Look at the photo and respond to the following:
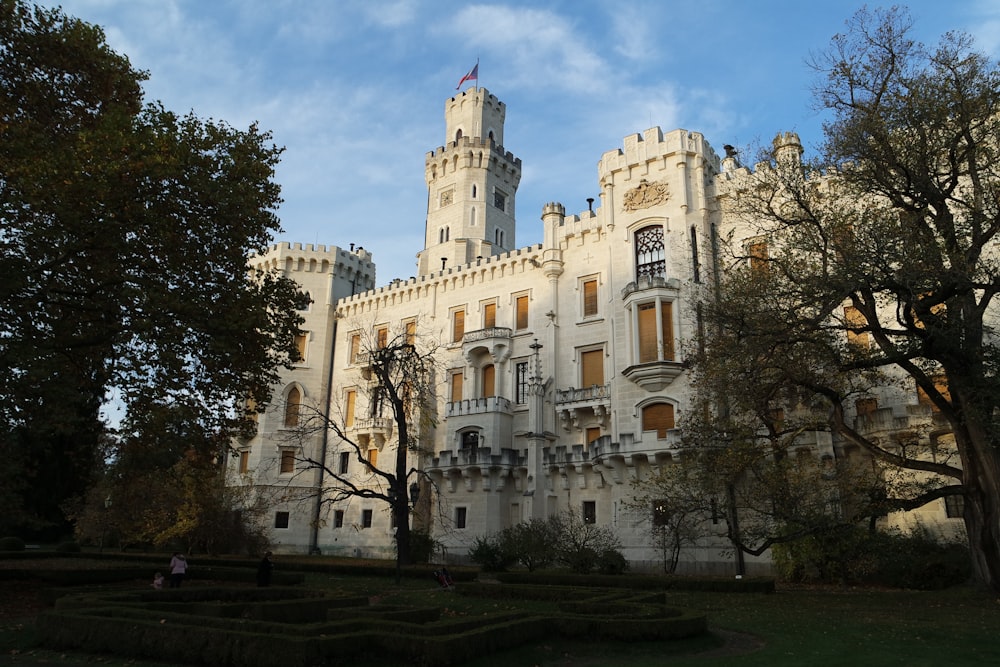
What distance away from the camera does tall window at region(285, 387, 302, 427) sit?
4938 cm

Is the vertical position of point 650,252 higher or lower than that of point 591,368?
higher

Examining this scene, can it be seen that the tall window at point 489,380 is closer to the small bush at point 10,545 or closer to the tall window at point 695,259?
the tall window at point 695,259

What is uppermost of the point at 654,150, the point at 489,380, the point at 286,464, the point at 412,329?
the point at 654,150

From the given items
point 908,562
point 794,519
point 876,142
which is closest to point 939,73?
point 876,142

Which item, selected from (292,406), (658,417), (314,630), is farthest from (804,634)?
(292,406)

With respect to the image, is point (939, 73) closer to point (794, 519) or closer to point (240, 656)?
point (794, 519)

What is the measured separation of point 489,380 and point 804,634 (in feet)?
98.8

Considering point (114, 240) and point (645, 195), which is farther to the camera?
point (645, 195)

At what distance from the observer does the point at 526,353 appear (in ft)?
137

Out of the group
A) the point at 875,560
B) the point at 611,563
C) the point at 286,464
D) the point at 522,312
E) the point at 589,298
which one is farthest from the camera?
the point at 286,464

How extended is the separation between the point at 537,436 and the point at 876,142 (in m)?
22.0

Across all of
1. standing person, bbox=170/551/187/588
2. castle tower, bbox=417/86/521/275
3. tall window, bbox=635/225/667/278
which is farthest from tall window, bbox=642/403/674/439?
standing person, bbox=170/551/187/588

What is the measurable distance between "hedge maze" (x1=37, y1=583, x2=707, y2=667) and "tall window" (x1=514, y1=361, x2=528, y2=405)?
83.0 ft

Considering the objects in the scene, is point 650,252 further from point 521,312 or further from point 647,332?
point 521,312
